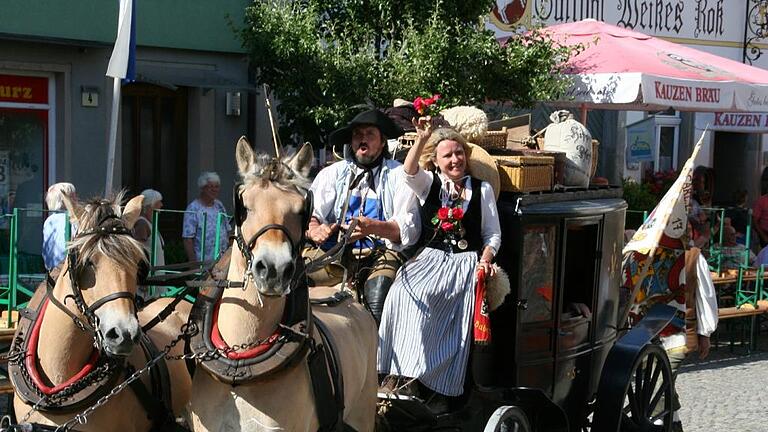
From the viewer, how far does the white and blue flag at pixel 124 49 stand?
7.59m

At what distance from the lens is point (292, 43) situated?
432 inches

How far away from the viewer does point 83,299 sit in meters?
4.25

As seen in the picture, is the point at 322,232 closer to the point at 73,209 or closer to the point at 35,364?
the point at 73,209

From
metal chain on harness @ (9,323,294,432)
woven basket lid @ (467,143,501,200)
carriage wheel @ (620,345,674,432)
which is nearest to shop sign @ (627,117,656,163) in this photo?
carriage wheel @ (620,345,674,432)

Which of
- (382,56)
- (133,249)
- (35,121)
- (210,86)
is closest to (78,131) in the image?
(35,121)

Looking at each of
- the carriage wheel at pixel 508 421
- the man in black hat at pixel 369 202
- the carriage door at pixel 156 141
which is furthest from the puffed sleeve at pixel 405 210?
the carriage door at pixel 156 141

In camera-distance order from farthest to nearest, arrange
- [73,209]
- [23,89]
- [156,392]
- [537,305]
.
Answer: [23,89]
[537,305]
[156,392]
[73,209]

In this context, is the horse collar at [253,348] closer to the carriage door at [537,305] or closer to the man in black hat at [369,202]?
the man in black hat at [369,202]

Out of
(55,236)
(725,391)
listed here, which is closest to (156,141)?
(55,236)

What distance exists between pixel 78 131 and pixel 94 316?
7.69 meters

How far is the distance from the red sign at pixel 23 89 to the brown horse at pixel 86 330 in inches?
276

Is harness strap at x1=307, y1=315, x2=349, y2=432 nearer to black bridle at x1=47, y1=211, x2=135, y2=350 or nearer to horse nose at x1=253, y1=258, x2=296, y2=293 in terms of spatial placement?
horse nose at x1=253, y1=258, x2=296, y2=293

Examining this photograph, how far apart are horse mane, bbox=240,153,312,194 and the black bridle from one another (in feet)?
1.72

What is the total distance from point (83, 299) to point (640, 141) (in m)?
15.1
